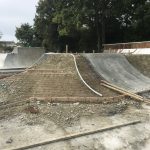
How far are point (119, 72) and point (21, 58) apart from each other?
10.6 metres

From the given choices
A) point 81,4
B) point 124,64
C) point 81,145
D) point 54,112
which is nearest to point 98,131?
point 81,145

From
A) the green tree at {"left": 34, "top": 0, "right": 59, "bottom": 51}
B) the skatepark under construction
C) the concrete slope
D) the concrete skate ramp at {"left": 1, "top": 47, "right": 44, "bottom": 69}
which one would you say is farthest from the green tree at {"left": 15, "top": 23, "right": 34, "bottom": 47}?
the concrete slope

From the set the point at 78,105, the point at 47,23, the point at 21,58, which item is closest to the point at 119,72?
the point at 78,105

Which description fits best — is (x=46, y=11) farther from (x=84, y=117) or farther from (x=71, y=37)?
(x=84, y=117)

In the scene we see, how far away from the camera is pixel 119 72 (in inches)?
717

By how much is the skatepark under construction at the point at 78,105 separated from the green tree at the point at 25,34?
29183 mm

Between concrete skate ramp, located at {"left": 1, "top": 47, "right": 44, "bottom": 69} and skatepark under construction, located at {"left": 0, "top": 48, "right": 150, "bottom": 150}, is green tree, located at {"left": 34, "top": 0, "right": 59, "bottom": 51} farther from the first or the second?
skatepark under construction, located at {"left": 0, "top": 48, "right": 150, "bottom": 150}

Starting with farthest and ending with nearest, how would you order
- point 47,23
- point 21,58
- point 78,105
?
point 47,23, point 21,58, point 78,105

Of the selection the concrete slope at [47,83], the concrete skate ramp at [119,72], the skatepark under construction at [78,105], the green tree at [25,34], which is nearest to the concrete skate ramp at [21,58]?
the skatepark under construction at [78,105]

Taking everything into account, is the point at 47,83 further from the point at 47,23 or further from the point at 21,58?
the point at 47,23

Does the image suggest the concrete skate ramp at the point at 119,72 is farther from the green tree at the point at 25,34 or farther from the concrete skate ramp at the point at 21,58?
the green tree at the point at 25,34

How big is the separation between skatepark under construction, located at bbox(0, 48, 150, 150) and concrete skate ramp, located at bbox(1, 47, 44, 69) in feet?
26.4

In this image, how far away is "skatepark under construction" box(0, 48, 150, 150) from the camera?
10758 millimetres

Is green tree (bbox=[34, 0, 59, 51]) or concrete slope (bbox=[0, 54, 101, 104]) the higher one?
green tree (bbox=[34, 0, 59, 51])
